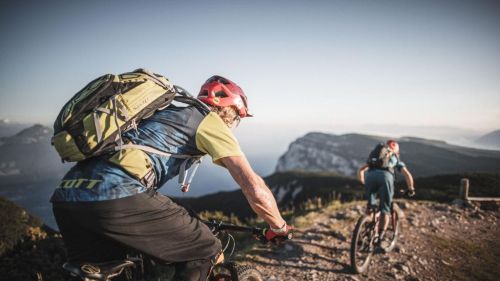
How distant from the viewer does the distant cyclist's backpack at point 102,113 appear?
1.94 meters

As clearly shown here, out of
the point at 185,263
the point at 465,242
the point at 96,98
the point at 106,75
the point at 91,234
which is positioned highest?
the point at 106,75

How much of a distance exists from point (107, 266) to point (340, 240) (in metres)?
6.88

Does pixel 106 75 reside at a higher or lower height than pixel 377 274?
higher

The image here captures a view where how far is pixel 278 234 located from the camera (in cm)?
247

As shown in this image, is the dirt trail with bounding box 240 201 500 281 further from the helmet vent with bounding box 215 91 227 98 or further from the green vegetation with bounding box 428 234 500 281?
the helmet vent with bounding box 215 91 227 98

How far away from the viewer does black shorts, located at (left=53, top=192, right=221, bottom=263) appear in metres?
1.88

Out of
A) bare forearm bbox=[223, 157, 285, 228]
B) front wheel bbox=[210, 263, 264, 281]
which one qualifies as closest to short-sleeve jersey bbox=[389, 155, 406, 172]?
front wheel bbox=[210, 263, 264, 281]

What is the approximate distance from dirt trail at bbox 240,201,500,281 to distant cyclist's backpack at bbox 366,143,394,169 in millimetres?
2387

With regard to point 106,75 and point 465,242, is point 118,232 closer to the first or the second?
point 106,75

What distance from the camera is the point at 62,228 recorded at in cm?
204

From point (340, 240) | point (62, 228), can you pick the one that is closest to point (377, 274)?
point (340, 240)

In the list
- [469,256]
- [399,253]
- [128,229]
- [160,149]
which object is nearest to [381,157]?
[399,253]

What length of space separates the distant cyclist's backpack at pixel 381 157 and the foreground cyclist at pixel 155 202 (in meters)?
5.35

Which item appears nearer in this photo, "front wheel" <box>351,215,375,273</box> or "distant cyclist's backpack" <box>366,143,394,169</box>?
"front wheel" <box>351,215,375,273</box>
